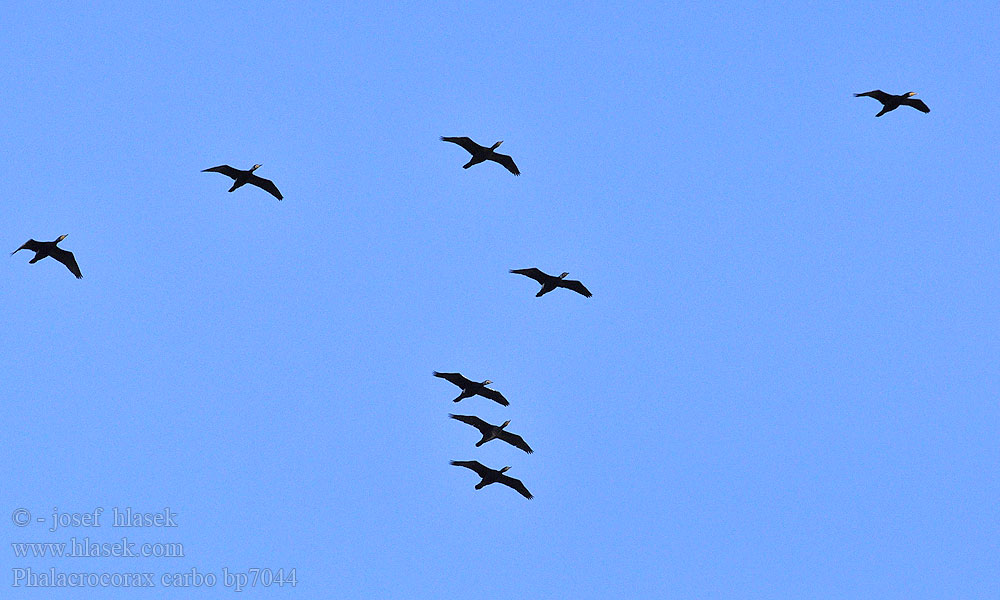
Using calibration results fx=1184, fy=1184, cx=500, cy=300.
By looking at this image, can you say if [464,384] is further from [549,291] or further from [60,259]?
[60,259]

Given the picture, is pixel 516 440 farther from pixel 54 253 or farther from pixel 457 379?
pixel 54 253

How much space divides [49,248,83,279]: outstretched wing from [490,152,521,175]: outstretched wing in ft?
56.3

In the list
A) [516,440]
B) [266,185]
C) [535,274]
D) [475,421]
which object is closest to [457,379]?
[475,421]

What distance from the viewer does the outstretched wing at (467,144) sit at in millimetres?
46912

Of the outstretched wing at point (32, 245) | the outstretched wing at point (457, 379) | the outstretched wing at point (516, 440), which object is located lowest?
the outstretched wing at point (516, 440)

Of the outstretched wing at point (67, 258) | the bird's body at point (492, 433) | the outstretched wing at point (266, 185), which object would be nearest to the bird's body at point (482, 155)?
the outstretched wing at point (266, 185)

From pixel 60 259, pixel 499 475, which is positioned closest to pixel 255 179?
pixel 60 259

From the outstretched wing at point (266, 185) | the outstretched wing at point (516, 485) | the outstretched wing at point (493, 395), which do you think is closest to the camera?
the outstretched wing at point (493, 395)

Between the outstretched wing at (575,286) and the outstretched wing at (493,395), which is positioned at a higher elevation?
the outstretched wing at (575,286)

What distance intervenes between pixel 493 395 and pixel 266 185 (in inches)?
508

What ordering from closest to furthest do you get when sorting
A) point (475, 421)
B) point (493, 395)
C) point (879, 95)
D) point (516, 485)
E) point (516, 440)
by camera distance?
point (475, 421), point (493, 395), point (516, 440), point (516, 485), point (879, 95)

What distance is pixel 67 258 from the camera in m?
47.0

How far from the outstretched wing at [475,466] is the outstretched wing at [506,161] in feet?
39.6

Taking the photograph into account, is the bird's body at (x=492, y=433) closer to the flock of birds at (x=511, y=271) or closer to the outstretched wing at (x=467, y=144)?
the flock of birds at (x=511, y=271)
